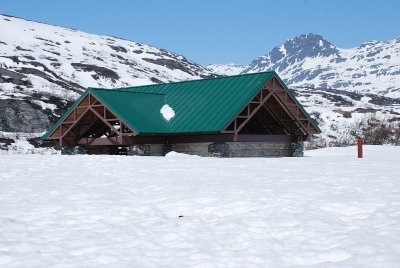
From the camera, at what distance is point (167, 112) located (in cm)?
2875

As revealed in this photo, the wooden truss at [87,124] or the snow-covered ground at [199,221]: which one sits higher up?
the wooden truss at [87,124]

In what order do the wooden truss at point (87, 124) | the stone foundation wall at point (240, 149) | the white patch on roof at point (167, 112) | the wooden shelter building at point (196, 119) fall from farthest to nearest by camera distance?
the white patch on roof at point (167, 112) < the wooden truss at point (87, 124) < the stone foundation wall at point (240, 149) < the wooden shelter building at point (196, 119)

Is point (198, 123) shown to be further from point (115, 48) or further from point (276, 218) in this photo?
point (115, 48)

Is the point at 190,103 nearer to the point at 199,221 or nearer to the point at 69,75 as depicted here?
the point at 199,221

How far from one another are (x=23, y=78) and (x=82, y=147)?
52152 mm

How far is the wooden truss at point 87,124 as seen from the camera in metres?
26.4

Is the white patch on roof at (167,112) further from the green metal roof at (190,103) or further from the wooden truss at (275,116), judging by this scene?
the wooden truss at (275,116)

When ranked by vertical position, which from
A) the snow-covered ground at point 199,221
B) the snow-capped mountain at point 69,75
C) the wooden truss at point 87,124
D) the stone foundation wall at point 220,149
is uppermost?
the snow-capped mountain at point 69,75

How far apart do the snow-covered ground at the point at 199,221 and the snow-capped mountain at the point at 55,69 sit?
4107 cm

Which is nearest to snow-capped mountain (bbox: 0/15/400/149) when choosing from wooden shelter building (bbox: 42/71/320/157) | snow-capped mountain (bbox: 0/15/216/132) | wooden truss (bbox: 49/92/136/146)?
snow-capped mountain (bbox: 0/15/216/132)

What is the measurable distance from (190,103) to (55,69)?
7961cm

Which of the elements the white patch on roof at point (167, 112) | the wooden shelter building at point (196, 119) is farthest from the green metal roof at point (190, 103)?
the white patch on roof at point (167, 112)

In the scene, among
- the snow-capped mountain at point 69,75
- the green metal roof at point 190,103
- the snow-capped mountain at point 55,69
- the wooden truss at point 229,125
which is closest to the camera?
the green metal roof at point 190,103

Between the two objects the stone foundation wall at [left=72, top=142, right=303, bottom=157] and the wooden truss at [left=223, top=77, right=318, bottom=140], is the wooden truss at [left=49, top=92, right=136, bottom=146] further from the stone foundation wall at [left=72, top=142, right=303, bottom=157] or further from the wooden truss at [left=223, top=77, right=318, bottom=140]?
the wooden truss at [left=223, top=77, right=318, bottom=140]
